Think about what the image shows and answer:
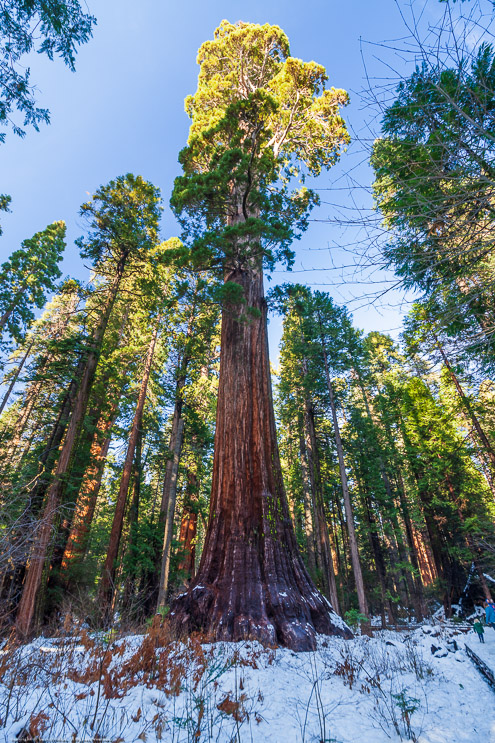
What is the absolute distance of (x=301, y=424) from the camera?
17266 millimetres

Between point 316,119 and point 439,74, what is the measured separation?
10599 millimetres

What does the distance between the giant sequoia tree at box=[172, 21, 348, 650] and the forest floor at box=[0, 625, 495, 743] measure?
112 cm

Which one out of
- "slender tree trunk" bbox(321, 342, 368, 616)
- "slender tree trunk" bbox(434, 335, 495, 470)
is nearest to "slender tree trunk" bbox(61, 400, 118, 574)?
"slender tree trunk" bbox(321, 342, 368, 616)

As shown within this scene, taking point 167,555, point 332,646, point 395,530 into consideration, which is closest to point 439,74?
point 332,646

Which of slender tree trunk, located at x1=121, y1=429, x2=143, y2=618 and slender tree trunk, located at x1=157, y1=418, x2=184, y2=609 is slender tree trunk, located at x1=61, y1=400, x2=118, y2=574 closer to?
slender tree trunk, located at x1=121, y1=429, x2=143, y2=618

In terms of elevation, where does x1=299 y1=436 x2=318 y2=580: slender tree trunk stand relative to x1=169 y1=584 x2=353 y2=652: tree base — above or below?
above

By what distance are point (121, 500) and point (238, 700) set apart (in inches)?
370

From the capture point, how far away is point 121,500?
10.5 meters

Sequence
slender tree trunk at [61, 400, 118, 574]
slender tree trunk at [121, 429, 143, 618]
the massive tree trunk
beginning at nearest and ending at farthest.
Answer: the massive tree trunk → slender tree trunk at [121, 429, 143, 618] → slender tree trunk at [61, 400, 118, 574]

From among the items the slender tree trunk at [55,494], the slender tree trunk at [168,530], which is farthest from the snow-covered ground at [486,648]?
the slender tree trunk at [168,530]

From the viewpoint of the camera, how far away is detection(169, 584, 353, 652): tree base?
4.04 meters

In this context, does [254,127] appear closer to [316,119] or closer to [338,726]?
[316,119]

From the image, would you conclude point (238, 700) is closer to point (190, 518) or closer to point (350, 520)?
point (190, 518)

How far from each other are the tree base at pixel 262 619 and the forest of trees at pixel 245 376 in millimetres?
30
